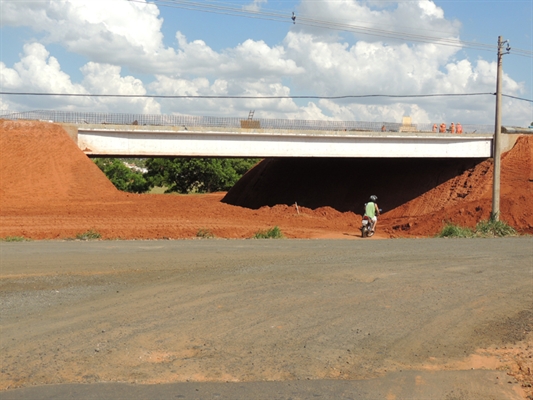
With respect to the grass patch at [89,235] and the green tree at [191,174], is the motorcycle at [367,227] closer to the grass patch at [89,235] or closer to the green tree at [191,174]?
the grass patch at [89,235]

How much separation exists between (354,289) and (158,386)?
253 inches

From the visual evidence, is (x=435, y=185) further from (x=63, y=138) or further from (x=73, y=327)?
(x=73, y=327)

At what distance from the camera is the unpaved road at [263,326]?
7.62 metres

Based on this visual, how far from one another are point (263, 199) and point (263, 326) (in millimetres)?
45176

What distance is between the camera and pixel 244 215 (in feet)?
118

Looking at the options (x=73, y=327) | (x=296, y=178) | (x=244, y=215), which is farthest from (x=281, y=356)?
(x=296, y=178)

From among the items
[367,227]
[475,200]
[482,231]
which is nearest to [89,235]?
[367,227]

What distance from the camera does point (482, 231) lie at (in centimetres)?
2958

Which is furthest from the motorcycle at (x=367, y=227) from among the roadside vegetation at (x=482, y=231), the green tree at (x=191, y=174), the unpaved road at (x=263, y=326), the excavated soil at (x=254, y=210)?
the green tree at (x=191, y=174)

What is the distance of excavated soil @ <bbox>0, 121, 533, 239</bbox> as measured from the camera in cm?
2919

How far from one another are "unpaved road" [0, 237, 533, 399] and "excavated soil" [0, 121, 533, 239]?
1208cm

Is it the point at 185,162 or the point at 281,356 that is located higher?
the point at 185,162

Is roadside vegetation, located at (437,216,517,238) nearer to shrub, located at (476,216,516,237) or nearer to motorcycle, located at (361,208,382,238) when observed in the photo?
shrub, located at (476,216,516,237)

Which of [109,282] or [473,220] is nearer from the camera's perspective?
[109,282]
